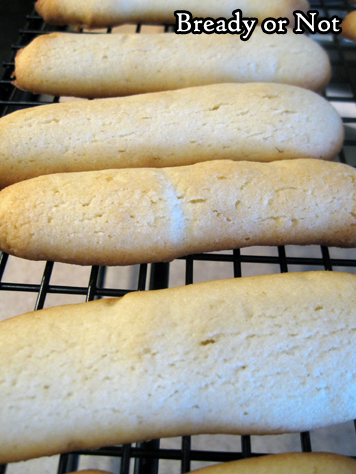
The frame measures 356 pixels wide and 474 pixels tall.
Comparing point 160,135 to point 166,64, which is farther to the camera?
point 166,64

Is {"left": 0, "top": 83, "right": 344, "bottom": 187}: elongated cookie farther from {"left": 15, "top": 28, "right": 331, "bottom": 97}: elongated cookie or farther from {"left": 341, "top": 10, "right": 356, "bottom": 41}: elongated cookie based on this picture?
{"left": 341, "top": 10, "right": 356, "bottom": 41}: elongated cookie

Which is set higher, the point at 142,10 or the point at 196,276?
the point at 142,10

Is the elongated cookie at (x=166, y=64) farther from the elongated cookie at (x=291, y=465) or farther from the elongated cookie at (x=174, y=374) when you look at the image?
the elongated cookie at (x=291, y=465)

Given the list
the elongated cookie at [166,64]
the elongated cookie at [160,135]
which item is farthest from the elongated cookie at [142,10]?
the elongated cookie at [160,135]

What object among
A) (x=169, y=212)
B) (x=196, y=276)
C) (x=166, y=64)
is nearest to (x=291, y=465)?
(x=169, y=212)

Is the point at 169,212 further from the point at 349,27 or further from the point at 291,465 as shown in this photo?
the point at 349,27

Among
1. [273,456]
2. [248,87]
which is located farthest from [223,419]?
[248,87]
